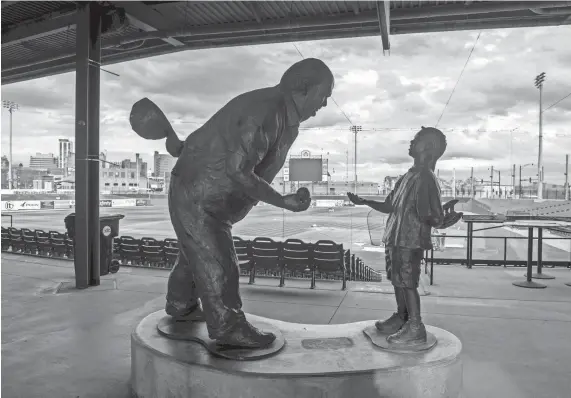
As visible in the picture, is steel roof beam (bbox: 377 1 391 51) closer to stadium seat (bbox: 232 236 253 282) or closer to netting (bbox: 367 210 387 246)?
stadium seat (bbox: 232 236 253 282)

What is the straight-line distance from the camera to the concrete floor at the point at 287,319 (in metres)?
3.57

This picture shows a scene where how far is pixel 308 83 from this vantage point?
2707mm

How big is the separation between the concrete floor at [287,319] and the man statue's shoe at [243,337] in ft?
3.93

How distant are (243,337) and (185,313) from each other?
0.74m

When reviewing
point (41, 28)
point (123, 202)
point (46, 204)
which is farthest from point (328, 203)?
point (41, 28)

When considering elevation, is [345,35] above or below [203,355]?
above

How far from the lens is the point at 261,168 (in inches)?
113

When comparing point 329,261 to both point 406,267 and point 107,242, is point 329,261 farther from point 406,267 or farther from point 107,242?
point 107,242

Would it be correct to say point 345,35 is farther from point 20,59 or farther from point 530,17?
point 20,59

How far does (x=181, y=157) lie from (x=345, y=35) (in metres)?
6.49

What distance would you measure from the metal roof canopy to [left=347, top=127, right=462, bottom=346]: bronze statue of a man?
162 inches

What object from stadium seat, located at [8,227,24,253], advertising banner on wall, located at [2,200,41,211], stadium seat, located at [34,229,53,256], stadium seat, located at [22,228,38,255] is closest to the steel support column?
stadium seat, located at [34,229,53,256]

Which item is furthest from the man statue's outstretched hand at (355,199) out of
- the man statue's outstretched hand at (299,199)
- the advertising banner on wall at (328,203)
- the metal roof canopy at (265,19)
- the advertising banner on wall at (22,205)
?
the advertising banner on wall at (328,203)

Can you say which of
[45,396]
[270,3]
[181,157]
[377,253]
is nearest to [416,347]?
[181,157]
